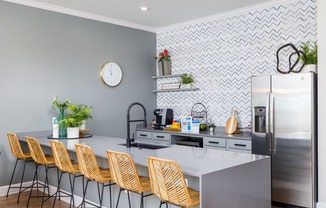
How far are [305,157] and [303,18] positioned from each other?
1897 millimetres

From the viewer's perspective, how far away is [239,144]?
4.05m

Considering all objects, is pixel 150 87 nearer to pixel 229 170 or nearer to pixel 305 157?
pixel 305 157

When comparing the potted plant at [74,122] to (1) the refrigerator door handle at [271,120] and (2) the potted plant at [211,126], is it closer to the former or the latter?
(2) the potted plant at [211,126]

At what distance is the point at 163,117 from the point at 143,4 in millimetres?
1983

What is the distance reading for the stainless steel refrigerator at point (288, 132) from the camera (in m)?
3.49

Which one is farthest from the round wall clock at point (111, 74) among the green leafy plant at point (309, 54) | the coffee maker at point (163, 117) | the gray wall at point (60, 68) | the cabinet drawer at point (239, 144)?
the green leafy plant at point (309, 54)

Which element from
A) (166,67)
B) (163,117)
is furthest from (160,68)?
(163,117)

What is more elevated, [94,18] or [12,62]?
[94,18]

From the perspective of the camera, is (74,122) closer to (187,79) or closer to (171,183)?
(187,79)

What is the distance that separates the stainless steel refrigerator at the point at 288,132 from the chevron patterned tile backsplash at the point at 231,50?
0.79 m

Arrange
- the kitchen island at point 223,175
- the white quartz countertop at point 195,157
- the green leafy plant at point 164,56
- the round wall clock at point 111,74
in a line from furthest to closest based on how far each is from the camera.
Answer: the green leafy plant at point 164,56 → the round wall clock at point 111,74 → the white quartz countertop at point 195,157 → the kitchen island at point 223,175

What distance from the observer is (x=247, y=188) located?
2422 millimetres

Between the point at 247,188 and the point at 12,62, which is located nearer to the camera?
the point at 247,188

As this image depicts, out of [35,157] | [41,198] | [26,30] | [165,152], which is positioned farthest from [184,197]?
[26,30]
